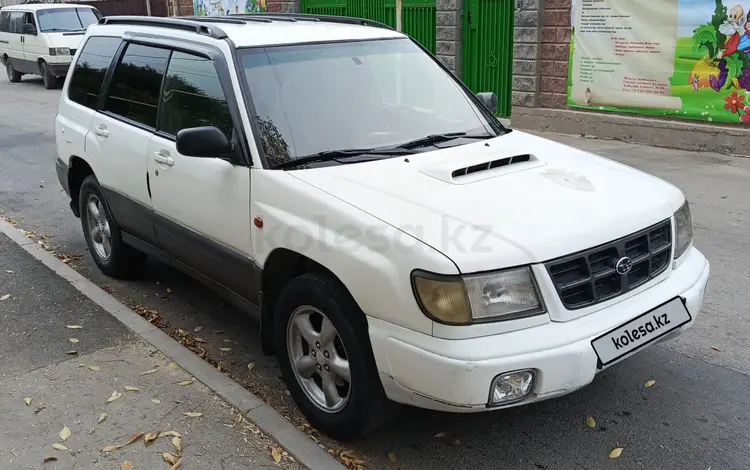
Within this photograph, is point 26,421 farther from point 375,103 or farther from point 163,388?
point 375,103

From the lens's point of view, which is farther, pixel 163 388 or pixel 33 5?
pixel 33 5

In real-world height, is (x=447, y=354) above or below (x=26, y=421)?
above

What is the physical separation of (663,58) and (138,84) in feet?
25.4

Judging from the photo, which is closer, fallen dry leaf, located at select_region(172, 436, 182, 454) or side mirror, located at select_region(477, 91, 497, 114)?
fallen dry leaf, located at select_region(172, 436, 182, 454)

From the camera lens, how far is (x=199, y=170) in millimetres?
4129

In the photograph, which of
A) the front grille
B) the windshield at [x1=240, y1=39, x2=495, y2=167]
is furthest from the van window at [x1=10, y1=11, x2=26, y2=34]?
the front grille

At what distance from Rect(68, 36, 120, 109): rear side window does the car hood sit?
2.70m

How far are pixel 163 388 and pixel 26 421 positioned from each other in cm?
69

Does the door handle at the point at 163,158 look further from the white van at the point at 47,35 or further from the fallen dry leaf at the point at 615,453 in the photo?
the white van at the point at 47,35

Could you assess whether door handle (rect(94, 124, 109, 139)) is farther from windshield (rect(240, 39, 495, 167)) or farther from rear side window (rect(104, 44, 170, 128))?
windshield (rect(240, 39, 495, 167))

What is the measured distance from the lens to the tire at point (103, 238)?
18.4 ft

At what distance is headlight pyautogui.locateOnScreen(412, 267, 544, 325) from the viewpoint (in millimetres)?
2855

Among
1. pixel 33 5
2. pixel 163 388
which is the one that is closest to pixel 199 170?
pixel 163 388

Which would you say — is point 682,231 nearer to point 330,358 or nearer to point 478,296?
point 478,296
